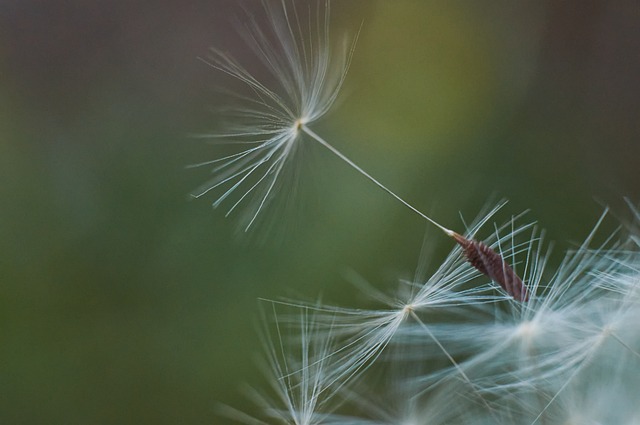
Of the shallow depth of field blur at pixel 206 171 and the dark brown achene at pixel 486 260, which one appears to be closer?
the dark brown achene at pixel 486 260

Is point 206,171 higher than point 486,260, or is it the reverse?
point 206,171

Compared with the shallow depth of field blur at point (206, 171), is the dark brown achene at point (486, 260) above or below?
below

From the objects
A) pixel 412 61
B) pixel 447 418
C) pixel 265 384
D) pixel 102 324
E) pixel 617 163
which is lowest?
pixel 447 418

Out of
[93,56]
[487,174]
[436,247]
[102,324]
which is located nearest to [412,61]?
[487,174]

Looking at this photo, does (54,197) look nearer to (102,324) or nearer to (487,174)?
(102,324)

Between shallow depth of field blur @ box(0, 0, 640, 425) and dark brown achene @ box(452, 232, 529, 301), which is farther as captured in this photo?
shallow depth of field blur @ box(0, 0, 640, 425)

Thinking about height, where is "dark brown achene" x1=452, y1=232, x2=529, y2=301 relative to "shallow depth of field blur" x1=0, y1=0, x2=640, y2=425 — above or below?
below

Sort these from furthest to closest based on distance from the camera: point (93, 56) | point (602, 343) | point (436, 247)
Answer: point (93, 56) < point (436, 247) < point (602, 343)

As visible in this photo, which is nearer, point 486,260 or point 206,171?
point 486,260
